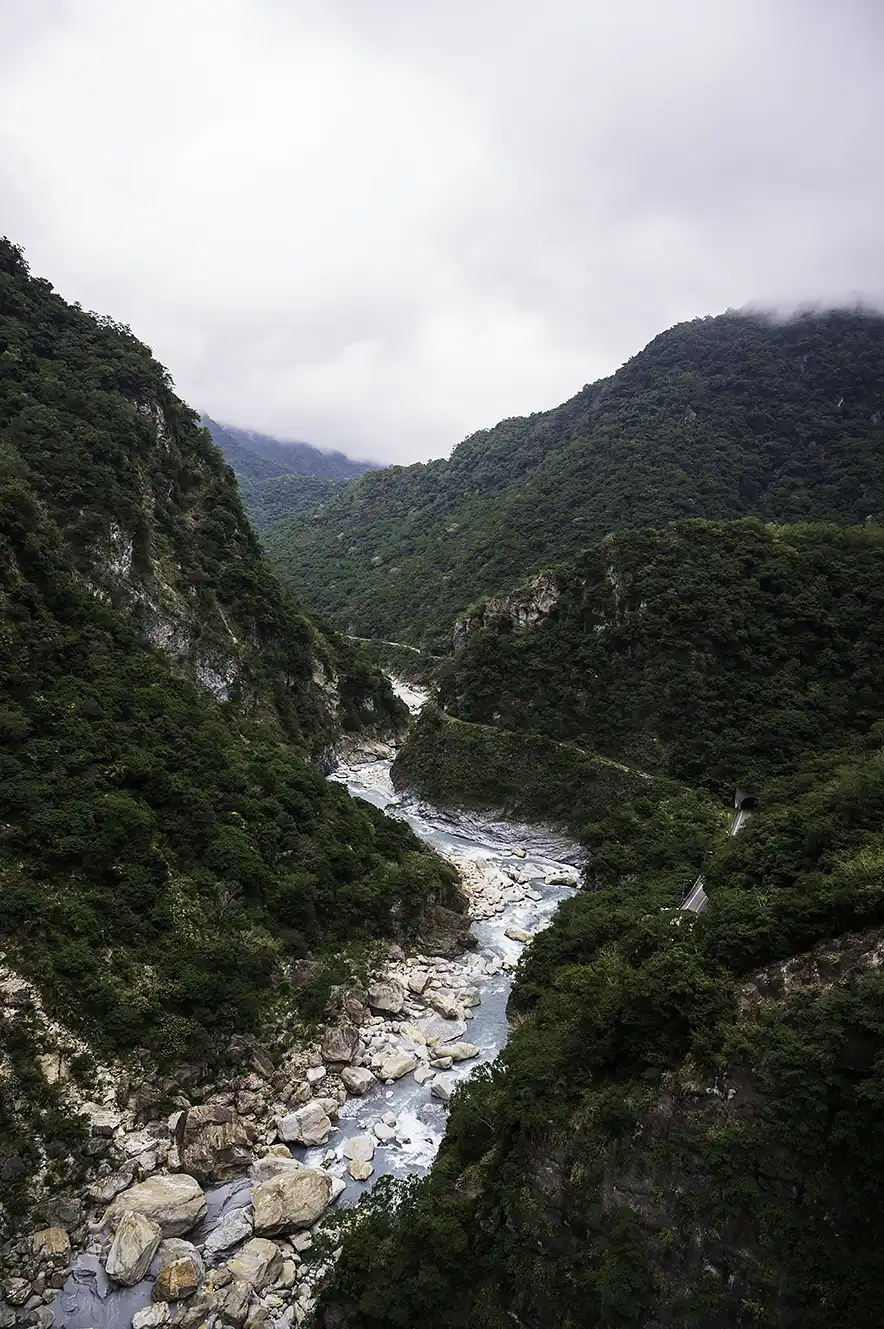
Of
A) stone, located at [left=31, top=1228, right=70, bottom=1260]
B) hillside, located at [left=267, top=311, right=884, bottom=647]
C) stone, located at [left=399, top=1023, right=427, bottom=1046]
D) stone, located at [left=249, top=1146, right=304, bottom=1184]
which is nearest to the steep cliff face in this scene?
stone, located at [left=399, top=1023, right=427, bottom=1046]

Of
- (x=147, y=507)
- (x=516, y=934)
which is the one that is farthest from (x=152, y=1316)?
(x=147, y=507)

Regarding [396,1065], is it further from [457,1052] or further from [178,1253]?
[178,1253]

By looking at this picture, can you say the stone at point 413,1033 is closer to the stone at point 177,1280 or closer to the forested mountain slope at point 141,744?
the forested mountain slope at point 141,744

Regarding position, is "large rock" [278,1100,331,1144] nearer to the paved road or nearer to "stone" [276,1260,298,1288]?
"stone" [276,1260,298,1288]

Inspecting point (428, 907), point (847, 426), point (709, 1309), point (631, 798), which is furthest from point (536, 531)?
point (709, 1309)

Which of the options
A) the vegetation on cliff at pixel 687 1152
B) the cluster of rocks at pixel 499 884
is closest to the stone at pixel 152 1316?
the vegetation on cliff at pixel 687 1152

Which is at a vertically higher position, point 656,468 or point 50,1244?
point 656,468
